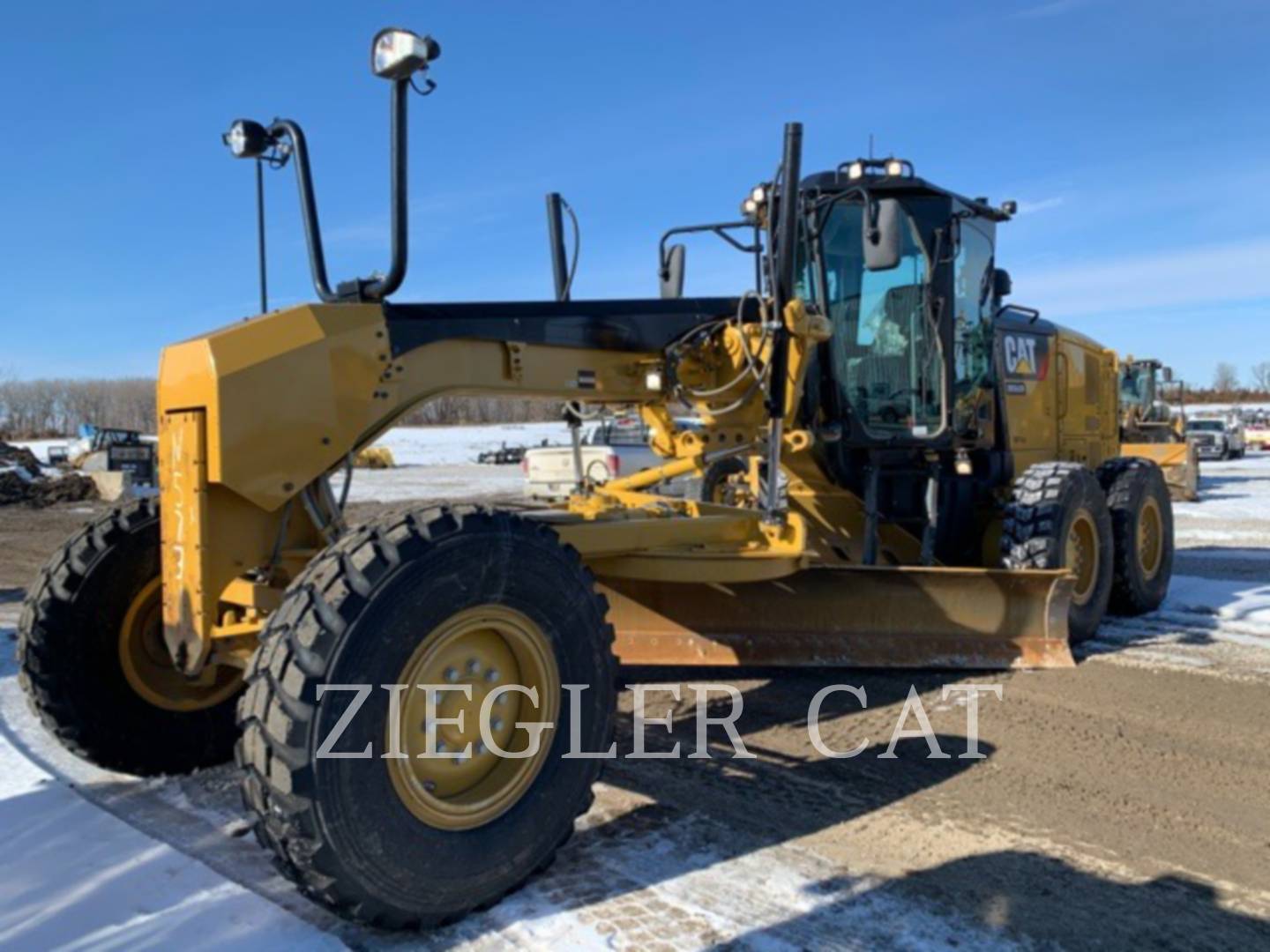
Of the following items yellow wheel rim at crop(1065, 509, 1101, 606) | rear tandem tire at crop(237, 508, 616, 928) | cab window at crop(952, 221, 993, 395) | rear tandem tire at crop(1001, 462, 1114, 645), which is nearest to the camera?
rear tandem tire at crop(237, 508, 616, 928)

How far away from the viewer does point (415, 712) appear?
123 inches

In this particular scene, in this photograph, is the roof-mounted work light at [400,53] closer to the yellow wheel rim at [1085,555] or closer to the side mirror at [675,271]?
the side mirror at [675,271]

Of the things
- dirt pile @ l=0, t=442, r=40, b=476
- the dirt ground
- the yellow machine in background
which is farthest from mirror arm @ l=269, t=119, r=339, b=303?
dirt pile @ l=0, t=442, r=40, b=476

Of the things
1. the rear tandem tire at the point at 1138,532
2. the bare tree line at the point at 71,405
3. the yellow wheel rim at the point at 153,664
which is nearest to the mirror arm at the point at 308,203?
the yellow wheel rim at the point at 153,664

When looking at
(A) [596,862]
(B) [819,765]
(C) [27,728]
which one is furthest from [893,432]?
(C) [27,728]

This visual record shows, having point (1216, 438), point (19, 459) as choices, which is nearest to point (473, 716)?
point (19, 459)

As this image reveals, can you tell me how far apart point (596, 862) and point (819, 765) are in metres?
1.37

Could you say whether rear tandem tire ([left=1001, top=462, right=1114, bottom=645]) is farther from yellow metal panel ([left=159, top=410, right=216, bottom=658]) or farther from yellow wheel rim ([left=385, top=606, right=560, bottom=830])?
yellow metal panel ([left=159, top=410, right=216, bottom=658])

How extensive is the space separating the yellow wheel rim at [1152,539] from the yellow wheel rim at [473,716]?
641 centimetres

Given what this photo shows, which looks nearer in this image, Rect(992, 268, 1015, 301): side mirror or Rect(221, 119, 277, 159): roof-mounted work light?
Rect(221, 119, 277, 159): roof-mounted work light

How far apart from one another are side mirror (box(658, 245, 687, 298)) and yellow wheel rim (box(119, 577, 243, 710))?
3327mm

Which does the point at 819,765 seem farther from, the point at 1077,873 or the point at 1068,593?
the point at 1068,593

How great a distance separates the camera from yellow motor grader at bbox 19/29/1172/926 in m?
2.94

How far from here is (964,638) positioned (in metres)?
5.91
